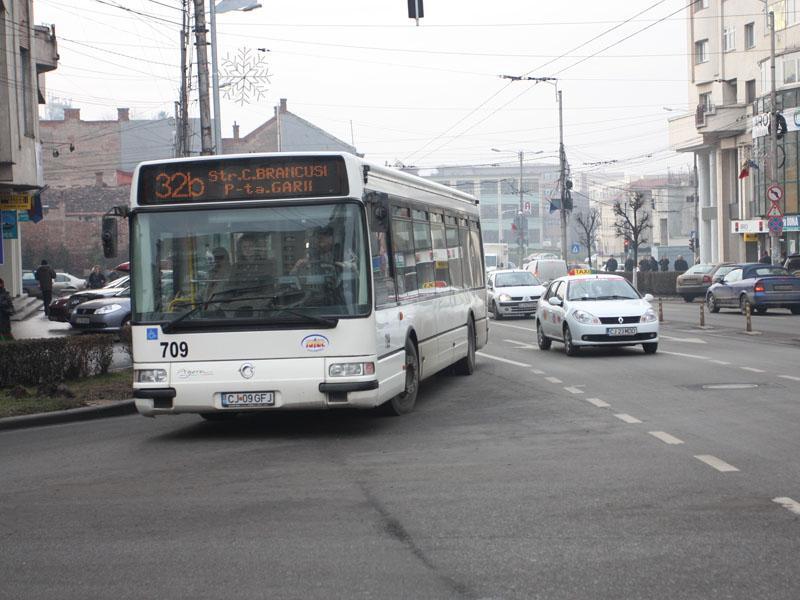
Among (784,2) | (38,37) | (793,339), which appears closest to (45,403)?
(793,339)

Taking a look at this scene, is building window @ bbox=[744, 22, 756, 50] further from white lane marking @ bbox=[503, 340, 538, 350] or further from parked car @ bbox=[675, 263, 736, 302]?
white lane marking @ bbox=[503, 340, 538, 350]

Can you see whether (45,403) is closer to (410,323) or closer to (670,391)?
(410,323)

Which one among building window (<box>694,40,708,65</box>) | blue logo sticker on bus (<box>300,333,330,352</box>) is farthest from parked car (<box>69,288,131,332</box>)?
building window (<box>694,40,708,65</box>)

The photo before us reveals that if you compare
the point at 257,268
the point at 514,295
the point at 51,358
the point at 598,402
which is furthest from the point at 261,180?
the point at 514,295

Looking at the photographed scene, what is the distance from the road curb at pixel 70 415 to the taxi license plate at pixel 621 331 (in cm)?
921

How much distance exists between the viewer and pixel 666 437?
10.9 meters

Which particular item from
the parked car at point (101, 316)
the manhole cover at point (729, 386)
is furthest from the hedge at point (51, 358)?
the parked car at point (101, 316)

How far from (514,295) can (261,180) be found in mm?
26641

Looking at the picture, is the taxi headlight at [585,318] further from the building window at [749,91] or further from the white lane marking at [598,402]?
the building window at [749,91]

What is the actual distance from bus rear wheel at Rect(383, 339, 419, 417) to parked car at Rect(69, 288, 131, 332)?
1636 cm

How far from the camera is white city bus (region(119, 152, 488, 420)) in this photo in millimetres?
11430

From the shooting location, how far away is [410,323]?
44.3 feet

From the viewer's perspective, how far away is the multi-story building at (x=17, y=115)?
2780 cm

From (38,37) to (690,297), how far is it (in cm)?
2748
